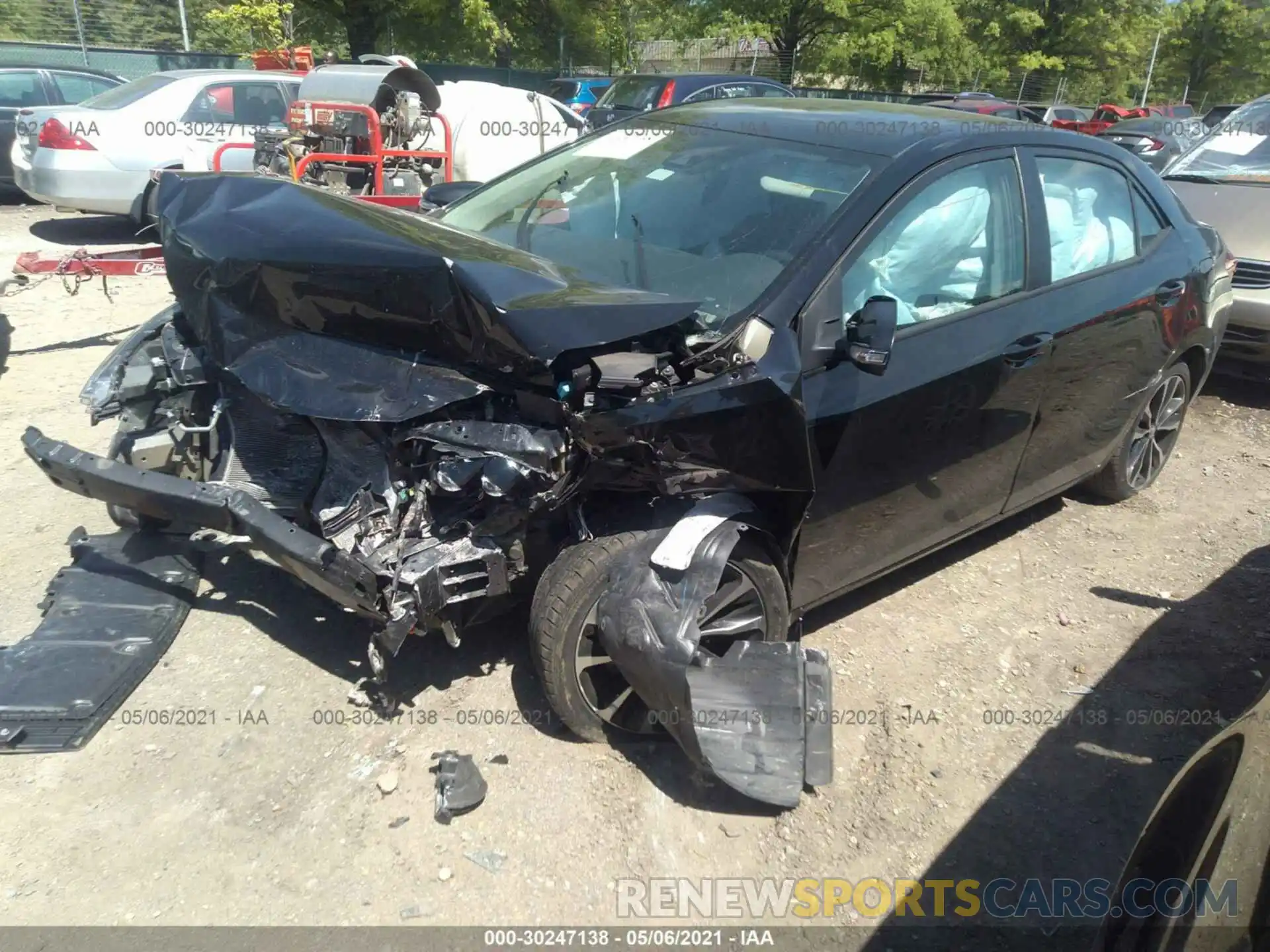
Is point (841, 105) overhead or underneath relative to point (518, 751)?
overhead

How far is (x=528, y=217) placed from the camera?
3.69 m

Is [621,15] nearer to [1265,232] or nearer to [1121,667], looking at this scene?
[1265,232]

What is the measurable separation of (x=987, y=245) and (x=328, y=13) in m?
24.3

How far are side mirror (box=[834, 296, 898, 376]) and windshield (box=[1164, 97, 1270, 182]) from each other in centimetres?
595

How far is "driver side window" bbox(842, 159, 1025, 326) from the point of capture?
3.04 meters

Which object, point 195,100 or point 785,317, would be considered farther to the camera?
point 195,100

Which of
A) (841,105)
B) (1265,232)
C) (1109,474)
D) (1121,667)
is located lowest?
(1121,667)

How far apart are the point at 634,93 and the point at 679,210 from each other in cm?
1204

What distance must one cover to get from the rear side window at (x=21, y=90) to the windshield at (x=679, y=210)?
10599 millimetres

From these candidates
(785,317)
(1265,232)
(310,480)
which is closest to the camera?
(785,317)

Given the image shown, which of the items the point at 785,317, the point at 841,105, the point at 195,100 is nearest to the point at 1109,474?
the point at 841,105

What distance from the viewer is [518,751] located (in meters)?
2.91

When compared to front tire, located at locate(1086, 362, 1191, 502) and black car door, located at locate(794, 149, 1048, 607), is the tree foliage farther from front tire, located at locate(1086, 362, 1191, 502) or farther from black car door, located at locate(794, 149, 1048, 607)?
black car door, located at locate(794, 149, 1048, 607)

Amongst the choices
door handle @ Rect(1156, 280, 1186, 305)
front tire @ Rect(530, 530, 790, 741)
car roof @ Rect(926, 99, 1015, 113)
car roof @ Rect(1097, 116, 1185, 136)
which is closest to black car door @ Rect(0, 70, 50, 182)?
front tire @ Rect(530, 530, 790, 741)
